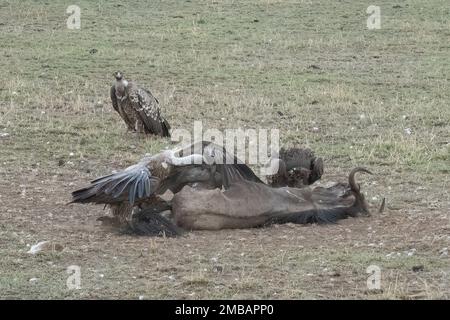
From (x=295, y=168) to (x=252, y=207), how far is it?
0.73 m

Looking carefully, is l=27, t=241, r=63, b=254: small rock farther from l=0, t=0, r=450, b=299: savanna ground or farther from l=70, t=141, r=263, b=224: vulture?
l=70, t=141, r=263, b=224: vulture

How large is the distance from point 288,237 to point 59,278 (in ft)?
5.87

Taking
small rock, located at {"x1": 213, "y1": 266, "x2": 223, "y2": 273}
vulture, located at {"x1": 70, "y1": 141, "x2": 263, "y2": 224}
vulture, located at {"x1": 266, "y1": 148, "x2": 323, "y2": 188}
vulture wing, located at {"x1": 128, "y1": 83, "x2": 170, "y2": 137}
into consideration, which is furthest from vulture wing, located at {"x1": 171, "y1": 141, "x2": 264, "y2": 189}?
vulture wing, located at {"x1": 128, "y1": 83, "x2": 170, "y2": 137}

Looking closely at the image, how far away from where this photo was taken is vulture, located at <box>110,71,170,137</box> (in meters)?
10.9

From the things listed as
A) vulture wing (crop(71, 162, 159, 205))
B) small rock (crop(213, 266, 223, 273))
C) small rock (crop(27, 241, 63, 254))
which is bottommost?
small rock (crop(213, 266, 223, 273))

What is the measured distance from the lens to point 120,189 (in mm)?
7414

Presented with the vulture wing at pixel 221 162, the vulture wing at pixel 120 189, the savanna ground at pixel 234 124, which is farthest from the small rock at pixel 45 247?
the vulture wing at pixel 221 162

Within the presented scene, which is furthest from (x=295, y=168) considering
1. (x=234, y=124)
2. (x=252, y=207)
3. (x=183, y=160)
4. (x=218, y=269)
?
(x=234, y=124)

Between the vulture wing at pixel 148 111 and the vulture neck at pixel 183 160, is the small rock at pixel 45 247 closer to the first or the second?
the vulture neck at pixel 183 160

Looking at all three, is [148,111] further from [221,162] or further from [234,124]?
[221,162]

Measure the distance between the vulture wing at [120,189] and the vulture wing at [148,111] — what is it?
332 cm

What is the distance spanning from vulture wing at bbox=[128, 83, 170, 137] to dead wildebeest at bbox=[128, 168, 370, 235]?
3.23m

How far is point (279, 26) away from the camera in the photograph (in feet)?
58.0

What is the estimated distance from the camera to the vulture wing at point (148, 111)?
10828 millimetres
